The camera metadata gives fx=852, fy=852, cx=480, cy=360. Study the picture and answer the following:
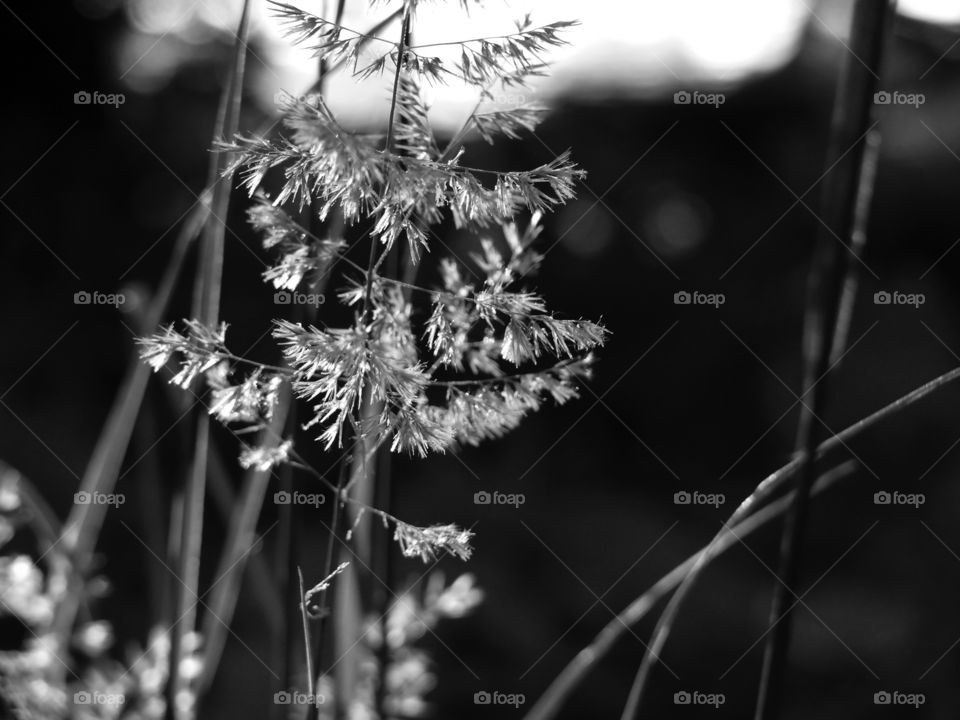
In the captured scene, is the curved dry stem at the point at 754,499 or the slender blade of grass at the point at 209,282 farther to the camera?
the slender blade of grass at the point at 209,282

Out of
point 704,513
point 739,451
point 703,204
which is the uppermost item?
point 703,204

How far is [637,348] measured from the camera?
68.3 inches

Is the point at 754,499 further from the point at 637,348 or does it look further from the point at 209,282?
the point at 637,348

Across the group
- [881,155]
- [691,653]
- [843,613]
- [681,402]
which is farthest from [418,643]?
[881,155]

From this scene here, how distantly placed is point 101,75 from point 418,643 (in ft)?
4.59

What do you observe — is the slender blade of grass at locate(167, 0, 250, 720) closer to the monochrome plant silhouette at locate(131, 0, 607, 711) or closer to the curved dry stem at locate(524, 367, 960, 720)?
the monochrome plant silhouette at locate(131, 0, 607, 711)

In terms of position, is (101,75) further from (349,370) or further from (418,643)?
(349,370)

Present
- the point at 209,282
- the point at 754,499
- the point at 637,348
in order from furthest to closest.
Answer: the point at 637,348 → the point at 209,282 → the point at 754,499

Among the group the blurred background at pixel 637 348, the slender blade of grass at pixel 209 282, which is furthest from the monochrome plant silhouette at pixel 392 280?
the blurred background at pixel 637 348

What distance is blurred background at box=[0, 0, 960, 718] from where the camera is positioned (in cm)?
161

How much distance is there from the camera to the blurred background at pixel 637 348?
63.3 inches


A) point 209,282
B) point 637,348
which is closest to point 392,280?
point 209,282

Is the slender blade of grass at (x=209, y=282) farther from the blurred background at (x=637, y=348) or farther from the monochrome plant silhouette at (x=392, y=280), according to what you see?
the blurred background at (x=637, y=348)

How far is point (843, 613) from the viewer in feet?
5.35
